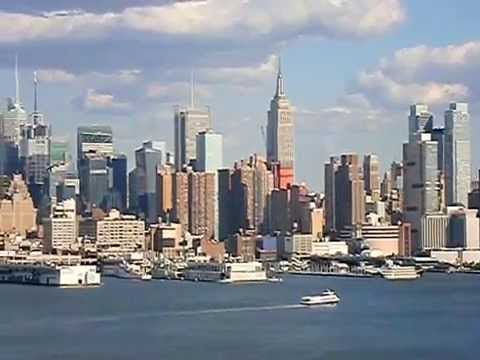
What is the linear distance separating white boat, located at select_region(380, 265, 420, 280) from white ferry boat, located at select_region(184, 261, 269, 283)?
15.6 feet

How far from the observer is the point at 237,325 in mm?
25625

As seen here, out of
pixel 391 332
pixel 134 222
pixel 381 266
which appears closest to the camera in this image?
pixel 391 332

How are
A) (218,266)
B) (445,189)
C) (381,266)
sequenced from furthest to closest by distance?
(445,189) → (381,266) → (218,266)

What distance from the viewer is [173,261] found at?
61.6m

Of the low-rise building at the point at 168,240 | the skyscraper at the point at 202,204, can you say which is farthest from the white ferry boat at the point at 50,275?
the skyscraper at the point at 202,204

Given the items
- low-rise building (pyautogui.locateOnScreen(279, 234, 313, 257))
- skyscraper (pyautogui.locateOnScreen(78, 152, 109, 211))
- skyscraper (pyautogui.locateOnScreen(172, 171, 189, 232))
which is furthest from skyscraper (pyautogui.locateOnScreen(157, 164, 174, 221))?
low-rise building (pyautogui.locateOnScreen(279, 234, 313, 257))

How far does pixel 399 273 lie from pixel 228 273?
7.36 meters

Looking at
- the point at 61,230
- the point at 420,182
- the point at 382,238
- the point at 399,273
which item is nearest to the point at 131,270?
the point at 399,273

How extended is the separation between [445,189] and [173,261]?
26.0 metres

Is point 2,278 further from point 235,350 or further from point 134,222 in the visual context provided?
point 235,350

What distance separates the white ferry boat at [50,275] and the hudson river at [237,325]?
16.9 ft

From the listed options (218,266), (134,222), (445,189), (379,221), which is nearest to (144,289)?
(218,266)

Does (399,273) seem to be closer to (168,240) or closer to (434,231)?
(168,240)

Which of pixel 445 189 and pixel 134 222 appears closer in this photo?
pixel 134 222
